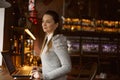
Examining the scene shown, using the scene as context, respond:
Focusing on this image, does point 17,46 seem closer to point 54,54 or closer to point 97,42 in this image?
point 54,54

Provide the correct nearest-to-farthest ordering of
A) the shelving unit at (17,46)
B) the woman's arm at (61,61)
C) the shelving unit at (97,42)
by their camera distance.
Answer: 1. the woman's arm at (61,61)
2. the shelving unit at (17,46)
3. the shelving unit at (97,42)

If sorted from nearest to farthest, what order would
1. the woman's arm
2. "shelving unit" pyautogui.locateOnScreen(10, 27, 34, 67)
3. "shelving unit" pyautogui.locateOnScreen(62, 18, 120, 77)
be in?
the woman's arm, "shelving unit" pyautogui.locateOnScreen(10, 27, 34, 67), "shelving unit" pyautogui.locateOnScreen(62, 18, 120, 77)

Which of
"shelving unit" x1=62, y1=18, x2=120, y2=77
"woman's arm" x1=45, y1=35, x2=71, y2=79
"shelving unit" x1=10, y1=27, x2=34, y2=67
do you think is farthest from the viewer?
"shelving unit" x1=62, y1=18, x2=120, y2=77

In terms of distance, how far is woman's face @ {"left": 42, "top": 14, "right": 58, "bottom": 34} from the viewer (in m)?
2.28

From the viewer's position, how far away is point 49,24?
7.48 feet

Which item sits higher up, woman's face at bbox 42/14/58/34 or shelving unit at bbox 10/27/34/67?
woman's face at bbox 42/14/58/34

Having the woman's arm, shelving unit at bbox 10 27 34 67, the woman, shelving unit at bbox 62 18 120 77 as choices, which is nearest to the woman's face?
the woman

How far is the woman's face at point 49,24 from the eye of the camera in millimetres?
2283

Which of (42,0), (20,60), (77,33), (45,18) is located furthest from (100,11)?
(45,18)


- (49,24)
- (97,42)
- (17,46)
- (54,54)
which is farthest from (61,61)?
(97,42)

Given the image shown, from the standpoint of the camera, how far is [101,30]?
11.0m

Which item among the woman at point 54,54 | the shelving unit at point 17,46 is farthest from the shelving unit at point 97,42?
the woman at point 54,54

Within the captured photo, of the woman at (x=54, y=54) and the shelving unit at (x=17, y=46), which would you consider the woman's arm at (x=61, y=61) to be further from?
the shelving unit at (x=17, y=46)

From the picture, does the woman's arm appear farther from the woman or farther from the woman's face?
the woman's face
